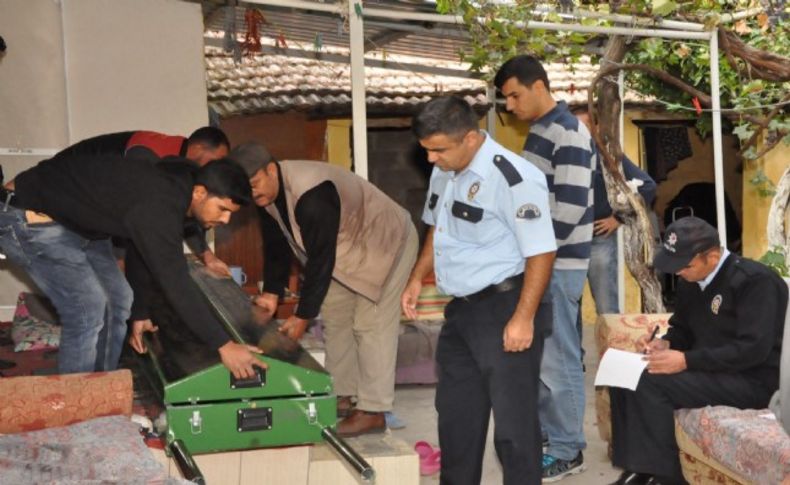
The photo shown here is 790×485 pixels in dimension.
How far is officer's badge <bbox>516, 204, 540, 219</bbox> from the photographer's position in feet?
14.4

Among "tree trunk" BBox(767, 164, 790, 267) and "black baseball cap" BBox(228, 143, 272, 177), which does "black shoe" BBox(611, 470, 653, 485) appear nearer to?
"black baseball cap" BBox(228, 143, 272, 177)

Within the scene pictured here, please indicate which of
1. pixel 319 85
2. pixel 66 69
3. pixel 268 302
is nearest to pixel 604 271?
pixel 268 302

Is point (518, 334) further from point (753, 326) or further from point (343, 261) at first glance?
point (343, 261)

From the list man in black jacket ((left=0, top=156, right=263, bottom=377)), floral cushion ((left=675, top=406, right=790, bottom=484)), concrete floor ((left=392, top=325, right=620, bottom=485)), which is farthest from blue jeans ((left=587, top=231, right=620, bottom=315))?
man in black jacket ((left=0, top=156, right=263, bottom=377))

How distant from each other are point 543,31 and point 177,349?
158 inches

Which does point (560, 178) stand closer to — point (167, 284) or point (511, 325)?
point (511, 325)

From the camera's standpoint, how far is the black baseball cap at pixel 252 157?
494cm

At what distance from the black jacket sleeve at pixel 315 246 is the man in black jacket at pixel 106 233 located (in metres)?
0.45

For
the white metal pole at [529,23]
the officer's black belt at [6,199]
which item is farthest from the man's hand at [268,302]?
the white metal pole at [529,23]

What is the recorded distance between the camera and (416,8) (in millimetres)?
8492

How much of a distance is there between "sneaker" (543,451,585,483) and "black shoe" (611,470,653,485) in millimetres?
289

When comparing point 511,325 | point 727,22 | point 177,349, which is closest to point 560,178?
point 511,325

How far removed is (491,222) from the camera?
4.51 meters

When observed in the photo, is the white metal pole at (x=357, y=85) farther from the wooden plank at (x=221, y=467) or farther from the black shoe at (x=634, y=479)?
the wooden plank at (x=221, y=467)
